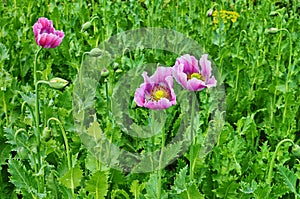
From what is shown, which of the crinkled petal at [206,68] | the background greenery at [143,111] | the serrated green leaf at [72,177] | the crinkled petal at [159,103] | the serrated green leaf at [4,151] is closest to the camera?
the crinkled petal at [159,103]

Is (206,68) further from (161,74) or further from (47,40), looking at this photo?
(47,40)

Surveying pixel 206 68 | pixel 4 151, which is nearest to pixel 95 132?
pixel 4 151

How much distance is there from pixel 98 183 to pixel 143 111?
0.73 m

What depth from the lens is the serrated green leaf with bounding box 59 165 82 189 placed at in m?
1.64

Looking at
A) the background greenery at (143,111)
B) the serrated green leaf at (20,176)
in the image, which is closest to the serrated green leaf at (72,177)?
the background greenery at (143,111)

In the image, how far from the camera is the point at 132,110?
8.14 feet

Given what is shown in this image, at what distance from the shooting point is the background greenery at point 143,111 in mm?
1771

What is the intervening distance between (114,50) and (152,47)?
0.76 feet

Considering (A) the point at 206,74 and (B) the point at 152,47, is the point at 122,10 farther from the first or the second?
(A) the point at 206,74

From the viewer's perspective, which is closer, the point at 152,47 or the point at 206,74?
the point at 206,74

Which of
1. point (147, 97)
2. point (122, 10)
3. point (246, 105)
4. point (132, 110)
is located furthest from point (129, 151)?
point (122, 10)

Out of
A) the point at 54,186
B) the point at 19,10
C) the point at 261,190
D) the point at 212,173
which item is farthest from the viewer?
the point at 19,10

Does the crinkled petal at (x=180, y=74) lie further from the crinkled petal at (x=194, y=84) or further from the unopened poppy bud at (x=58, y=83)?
the unopened poppy bud at (x=58, y=83)

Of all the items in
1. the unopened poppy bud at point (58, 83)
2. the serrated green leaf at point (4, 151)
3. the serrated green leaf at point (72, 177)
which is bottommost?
the serrated green leaf at point (4, 151)
